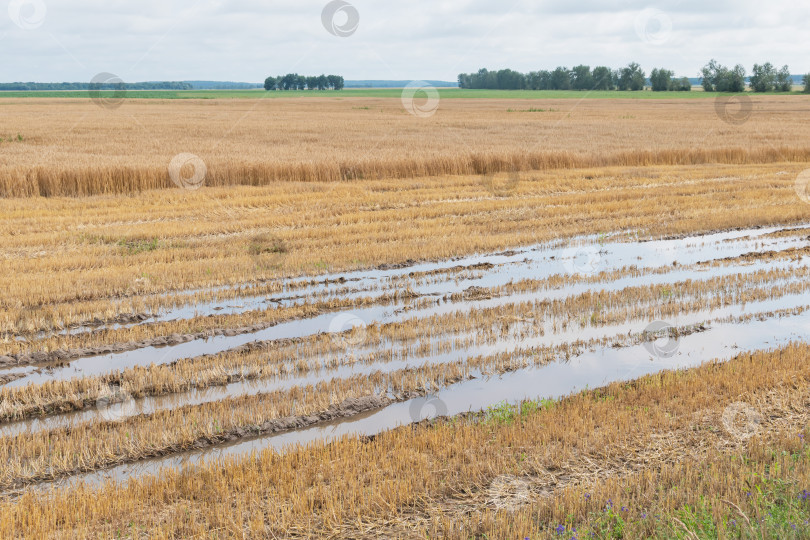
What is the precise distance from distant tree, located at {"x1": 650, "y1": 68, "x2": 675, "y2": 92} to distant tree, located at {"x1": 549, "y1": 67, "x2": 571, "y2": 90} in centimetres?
2096

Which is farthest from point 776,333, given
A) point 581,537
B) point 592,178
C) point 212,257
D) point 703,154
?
point 703,154

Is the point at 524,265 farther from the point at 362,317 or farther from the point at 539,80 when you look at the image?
the point at 539,80

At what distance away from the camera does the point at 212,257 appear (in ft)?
49.4

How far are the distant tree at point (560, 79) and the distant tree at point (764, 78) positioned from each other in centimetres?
4142

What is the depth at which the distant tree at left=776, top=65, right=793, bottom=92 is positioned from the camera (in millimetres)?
129000

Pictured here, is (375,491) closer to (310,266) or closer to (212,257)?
(310,266)

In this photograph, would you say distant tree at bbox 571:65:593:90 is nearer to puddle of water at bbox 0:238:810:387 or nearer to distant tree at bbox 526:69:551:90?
distant tree at bbox 526:69:551:90

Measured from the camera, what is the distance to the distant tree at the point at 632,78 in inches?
5615

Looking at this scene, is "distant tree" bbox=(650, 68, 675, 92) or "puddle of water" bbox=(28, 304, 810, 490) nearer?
"puddle of water" bbox=(28, 304, 810, 490)

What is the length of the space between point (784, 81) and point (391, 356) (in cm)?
14304

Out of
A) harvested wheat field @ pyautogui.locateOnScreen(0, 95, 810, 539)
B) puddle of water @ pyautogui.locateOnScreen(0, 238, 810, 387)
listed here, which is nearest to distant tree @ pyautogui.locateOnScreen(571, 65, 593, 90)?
harvested wheat field @ pyautogui.locateOnScreen(0, 95, 810, 539)

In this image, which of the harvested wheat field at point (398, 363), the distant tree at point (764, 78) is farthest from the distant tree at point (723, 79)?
the harvested wheat field at point (398, 363)

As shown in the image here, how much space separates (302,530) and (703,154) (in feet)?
106

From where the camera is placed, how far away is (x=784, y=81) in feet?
428
